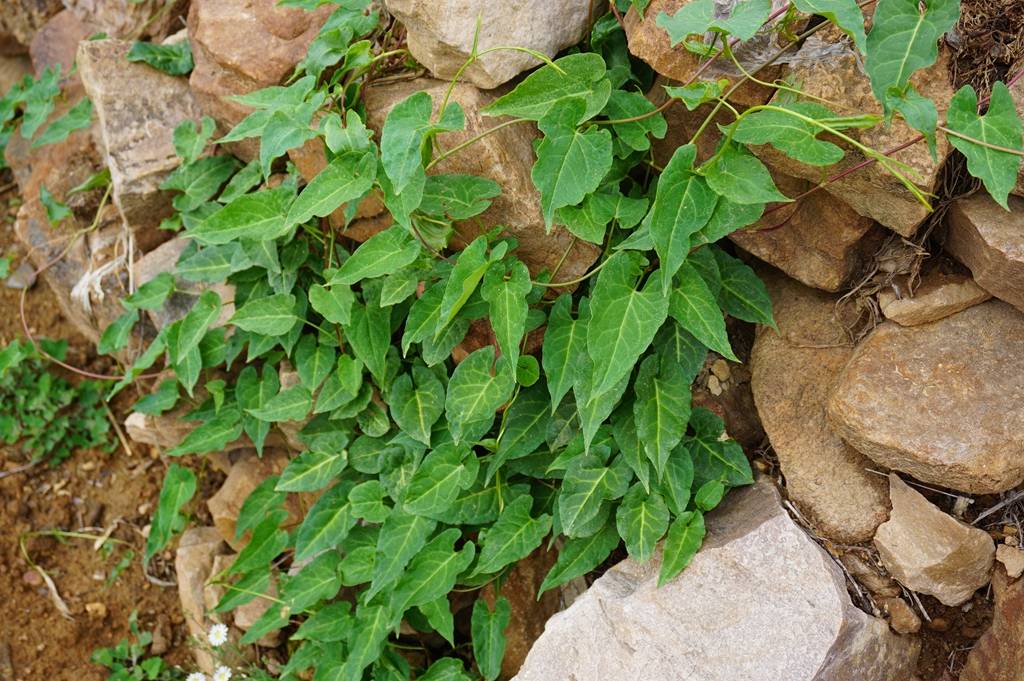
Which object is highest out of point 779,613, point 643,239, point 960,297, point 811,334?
point 643,239

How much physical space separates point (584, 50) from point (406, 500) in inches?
49.9

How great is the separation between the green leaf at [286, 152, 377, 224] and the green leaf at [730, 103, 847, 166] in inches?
33.7

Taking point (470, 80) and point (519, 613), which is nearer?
point (470, 80)

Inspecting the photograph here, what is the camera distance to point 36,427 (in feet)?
11.4

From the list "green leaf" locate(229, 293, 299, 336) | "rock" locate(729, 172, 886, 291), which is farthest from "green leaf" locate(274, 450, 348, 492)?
"rock" locate(729, 172, 886, 291)

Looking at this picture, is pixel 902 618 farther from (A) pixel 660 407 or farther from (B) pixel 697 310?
(B) pixel 697 310

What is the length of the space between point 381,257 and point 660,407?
0.76 meters

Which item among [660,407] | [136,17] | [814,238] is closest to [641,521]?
[660,407]

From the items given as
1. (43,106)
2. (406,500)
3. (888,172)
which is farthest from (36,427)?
(888,172)

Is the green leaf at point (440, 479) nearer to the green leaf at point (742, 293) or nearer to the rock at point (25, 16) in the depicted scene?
the green leaf at point (742, 293)

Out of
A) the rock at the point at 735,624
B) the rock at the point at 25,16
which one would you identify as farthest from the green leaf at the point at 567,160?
the rock at the point at 25,16

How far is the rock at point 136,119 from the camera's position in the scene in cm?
308

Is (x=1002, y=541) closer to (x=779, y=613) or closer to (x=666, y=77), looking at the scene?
(x=779, y=613)

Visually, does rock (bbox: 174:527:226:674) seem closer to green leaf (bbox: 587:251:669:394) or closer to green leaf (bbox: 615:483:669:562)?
green leaf (bbox: 615:483:669:562)
